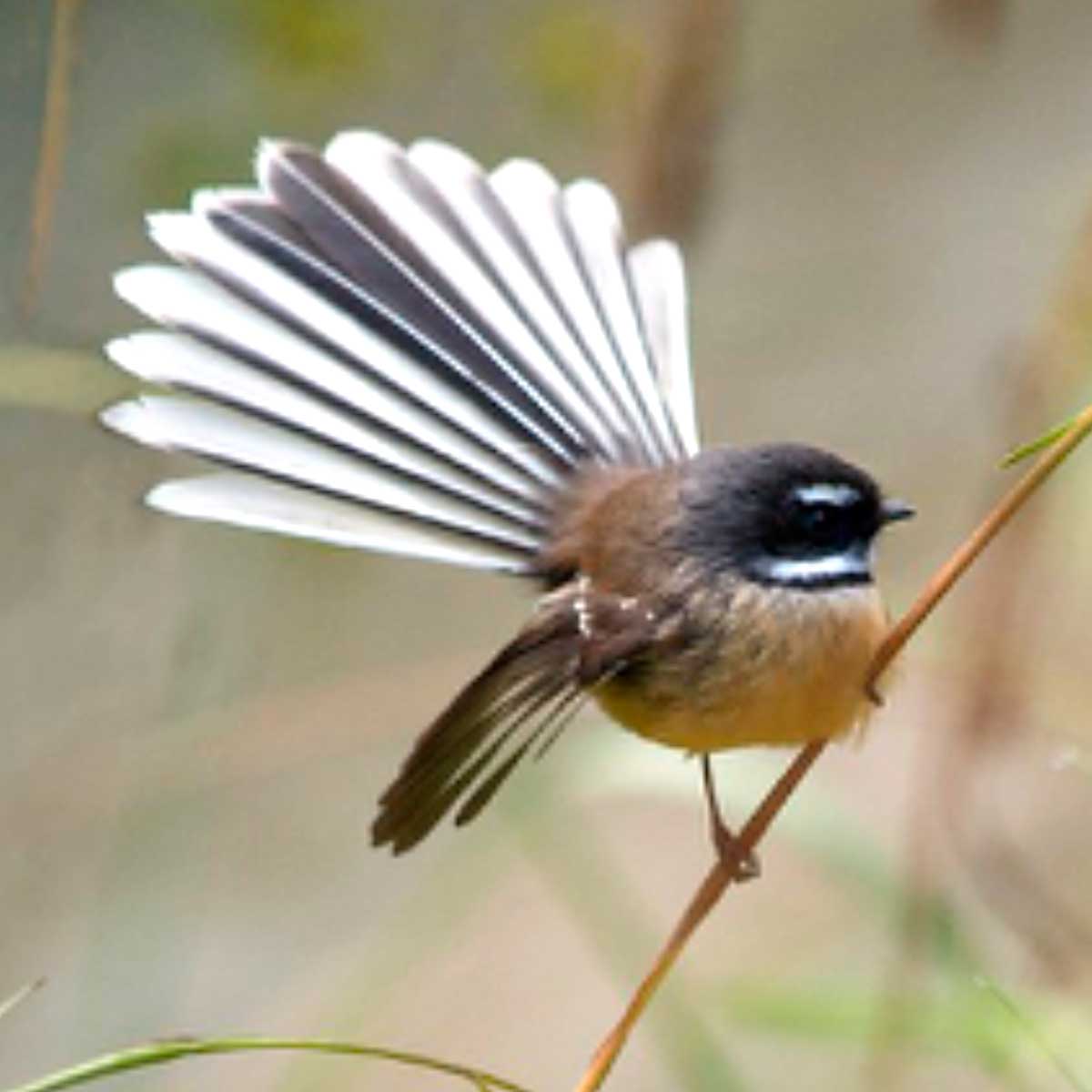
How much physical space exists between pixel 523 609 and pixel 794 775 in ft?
6.44

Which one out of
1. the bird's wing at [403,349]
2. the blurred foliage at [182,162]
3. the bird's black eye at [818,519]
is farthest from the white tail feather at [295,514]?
the blurred foliage at [182,162]

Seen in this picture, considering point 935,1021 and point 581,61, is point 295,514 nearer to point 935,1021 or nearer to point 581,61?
point 935,1021

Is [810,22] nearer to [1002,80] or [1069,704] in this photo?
[1002,80]

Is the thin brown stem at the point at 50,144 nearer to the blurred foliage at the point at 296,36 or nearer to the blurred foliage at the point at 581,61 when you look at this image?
the blurred foliage at the point at 296,36

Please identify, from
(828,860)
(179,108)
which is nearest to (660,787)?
(828,860)

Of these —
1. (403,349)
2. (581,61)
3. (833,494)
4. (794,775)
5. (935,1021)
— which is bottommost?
(935,1021)

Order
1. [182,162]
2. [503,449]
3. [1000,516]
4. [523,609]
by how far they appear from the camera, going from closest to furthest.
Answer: [1000,516]
[503,449]
[182,162]
[523,609]

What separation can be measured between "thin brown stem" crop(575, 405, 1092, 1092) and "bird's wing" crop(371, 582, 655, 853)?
0.12m

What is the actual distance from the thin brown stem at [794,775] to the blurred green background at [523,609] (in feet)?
0.45

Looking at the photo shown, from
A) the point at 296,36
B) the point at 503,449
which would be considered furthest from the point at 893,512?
the point at 296,36

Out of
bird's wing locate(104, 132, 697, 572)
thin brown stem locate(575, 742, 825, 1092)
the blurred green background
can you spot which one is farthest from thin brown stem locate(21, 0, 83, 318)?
thin brown stem locate(575, 742, 825, 1092)

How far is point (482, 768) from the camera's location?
140 centimetres

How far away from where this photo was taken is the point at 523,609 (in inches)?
130

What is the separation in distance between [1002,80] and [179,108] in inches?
70.0
